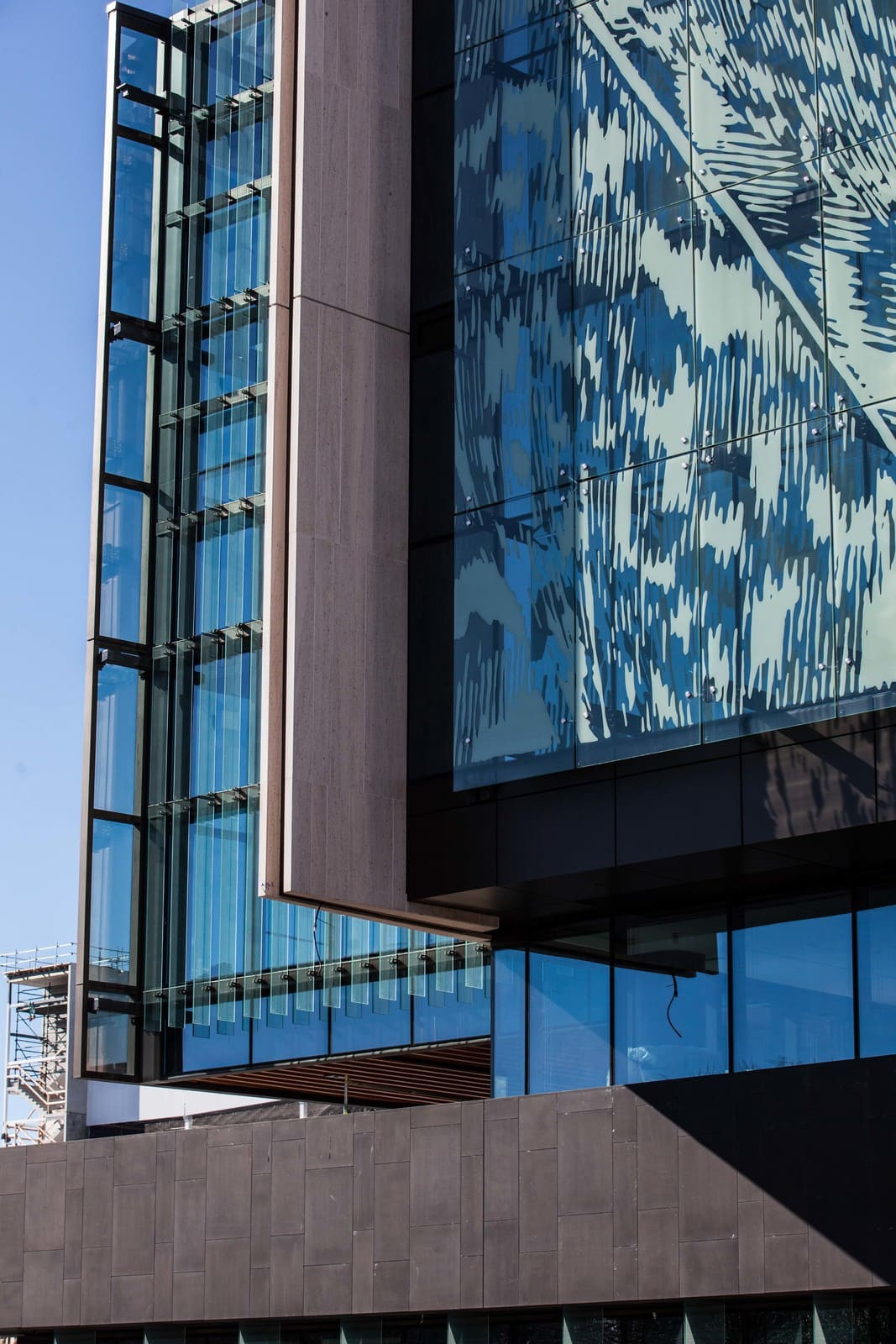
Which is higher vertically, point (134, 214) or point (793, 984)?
point (134, 214)

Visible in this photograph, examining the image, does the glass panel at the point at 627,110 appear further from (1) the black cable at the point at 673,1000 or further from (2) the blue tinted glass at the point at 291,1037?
(2) the blue tinted glass at the point at 291,1037

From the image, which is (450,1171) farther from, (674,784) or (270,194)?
(270,194)

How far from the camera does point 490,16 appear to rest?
1146 inches

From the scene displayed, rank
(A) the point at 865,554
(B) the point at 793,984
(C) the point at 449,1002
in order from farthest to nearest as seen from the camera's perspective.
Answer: (C) the point at 449,1002, (B) the point at 793,984, (A) the point at 865,554

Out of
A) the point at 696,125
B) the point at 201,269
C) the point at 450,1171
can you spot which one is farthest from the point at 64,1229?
the point at 696,125

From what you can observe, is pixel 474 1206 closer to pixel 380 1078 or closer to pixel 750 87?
pixel 380 1078

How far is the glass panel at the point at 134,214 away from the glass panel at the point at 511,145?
892cm

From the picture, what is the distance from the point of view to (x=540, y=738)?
1054 inches

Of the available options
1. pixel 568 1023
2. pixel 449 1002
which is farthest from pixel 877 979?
pixel 449 1002

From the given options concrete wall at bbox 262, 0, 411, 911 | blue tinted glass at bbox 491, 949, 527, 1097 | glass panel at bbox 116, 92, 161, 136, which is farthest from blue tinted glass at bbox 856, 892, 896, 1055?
glass panel at bbox 116, 92, 161, 136

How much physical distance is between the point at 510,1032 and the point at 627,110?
11735mm

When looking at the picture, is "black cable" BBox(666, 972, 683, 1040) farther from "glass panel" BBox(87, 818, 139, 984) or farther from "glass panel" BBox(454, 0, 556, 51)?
"glass panel" BBox(454, 0, 556, 51)

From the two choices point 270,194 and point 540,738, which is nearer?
point 540,738

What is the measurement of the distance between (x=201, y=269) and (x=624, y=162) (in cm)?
1084
